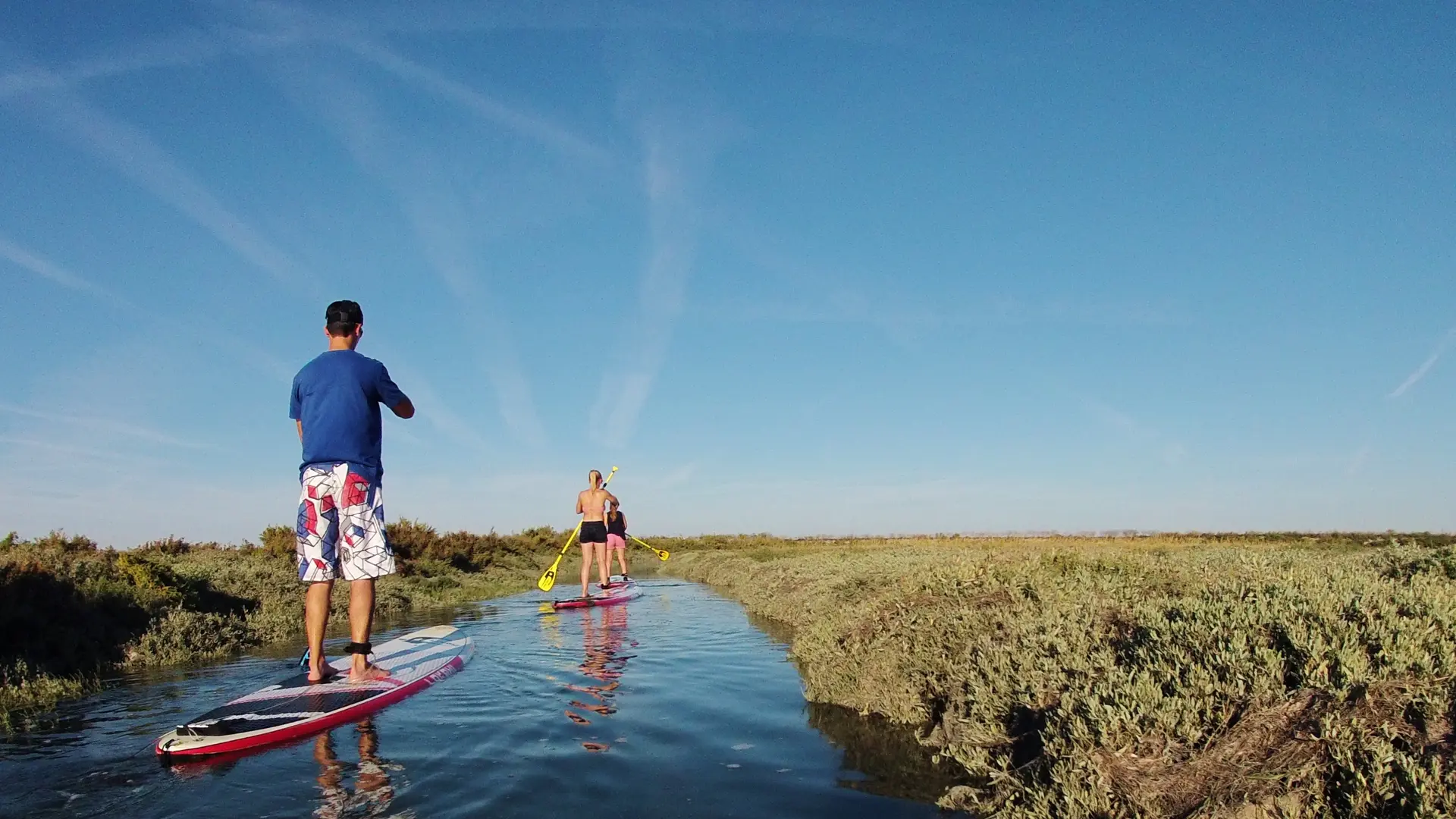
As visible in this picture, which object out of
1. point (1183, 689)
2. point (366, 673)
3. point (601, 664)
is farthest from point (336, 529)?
point (1183, 689)

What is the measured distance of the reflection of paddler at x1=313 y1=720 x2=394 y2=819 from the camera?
473 cm

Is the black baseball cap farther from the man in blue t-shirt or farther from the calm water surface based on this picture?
the calm water surface

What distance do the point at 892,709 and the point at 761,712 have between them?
1.16 metres

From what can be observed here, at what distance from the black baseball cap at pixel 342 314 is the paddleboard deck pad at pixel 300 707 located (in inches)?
134

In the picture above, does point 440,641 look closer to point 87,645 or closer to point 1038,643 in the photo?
point 87,645

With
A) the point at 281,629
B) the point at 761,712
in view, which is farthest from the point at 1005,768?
the point at 281,629

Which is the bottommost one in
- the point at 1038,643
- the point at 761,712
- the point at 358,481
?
the point at 761,712

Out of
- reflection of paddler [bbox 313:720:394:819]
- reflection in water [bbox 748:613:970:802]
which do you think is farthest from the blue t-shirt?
reflection in water [bbox 748:613:970:802]

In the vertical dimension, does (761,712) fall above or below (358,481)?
below

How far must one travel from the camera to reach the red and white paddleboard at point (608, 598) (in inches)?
695

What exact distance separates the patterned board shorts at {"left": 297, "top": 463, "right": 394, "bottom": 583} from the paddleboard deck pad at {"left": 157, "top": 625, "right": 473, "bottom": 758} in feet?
3.28

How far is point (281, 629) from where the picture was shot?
13.9m

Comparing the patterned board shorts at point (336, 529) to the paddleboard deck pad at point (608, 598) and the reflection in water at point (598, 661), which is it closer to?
the reflection in water at point (598, 661)

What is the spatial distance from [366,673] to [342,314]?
3.50 meters
